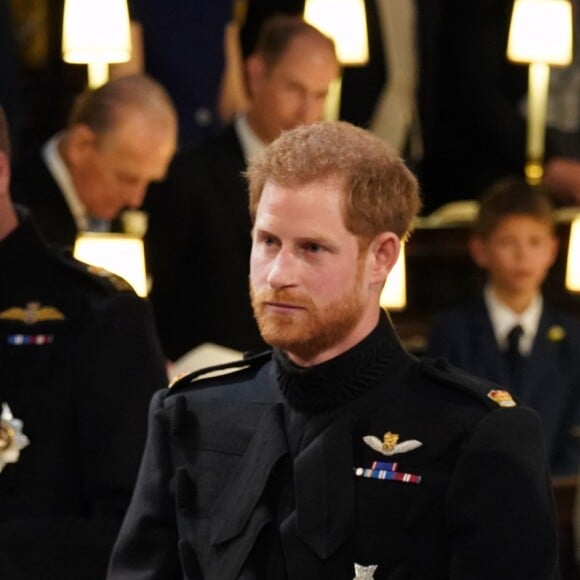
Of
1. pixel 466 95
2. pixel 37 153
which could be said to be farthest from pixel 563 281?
pixel 37 153

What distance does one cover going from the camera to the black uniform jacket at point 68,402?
145 inches

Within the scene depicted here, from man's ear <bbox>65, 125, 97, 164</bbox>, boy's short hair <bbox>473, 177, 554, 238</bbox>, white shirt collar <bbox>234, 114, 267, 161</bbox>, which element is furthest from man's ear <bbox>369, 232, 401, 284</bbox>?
boy's short hair <bbox>473, 177, 554, 238</bbox>

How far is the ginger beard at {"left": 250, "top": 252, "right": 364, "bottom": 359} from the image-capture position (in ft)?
9.68

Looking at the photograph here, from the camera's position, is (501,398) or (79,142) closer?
(501,398)

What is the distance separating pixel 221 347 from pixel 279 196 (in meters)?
2.77

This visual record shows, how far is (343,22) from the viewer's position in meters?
7.62

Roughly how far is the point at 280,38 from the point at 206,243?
28.9 inches

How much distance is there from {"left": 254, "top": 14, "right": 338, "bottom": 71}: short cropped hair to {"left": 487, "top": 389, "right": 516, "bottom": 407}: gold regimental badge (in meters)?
3.25

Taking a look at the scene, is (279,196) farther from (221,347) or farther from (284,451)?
(221,347)

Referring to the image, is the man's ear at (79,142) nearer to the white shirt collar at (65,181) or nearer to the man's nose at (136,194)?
the white shirt collar at (65,181)

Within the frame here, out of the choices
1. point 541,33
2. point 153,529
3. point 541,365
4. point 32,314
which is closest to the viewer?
point 153,529

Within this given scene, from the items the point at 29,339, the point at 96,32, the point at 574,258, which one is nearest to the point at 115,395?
the point at 29,339

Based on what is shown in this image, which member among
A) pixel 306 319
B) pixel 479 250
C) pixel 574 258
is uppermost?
pixel 306 319

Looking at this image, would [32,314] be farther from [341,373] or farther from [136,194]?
[136,194]
